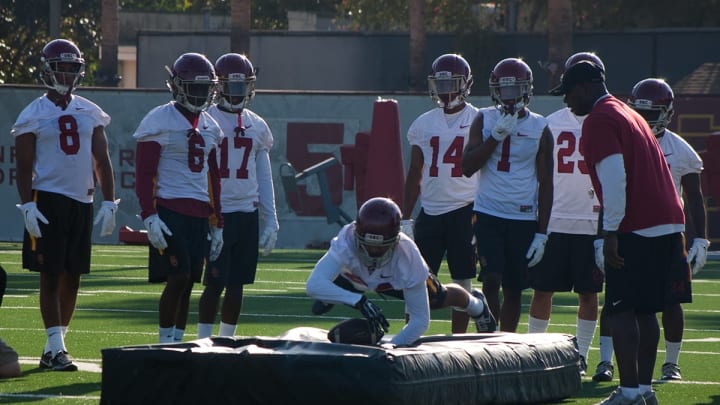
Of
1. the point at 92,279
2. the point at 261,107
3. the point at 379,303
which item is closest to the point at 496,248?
the point at 379,303

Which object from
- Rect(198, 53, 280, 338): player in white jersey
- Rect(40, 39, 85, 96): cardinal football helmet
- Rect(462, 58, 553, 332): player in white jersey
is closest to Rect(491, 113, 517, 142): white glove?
Rect(462, 58, 553, 332): player in white jersey

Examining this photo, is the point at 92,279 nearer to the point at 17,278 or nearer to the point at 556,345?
the point at 17,278

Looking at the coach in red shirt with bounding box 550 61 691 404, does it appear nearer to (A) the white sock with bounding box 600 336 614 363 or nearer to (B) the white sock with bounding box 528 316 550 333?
(A) the white sock with bounding box 600 336 614 363

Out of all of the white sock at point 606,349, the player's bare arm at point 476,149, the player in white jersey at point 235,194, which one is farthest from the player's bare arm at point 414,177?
the white sock at point 606,349

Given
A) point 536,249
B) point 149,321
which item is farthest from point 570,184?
point 149,321

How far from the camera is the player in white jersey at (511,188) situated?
9375mm

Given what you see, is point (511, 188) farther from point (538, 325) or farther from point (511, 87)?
point (538, 325)

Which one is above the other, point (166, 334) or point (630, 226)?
point (630, 226)

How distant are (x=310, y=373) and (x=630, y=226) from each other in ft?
6.42

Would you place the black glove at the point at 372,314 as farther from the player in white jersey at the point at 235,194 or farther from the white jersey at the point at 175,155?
the player in white jersey at the point at 235,194

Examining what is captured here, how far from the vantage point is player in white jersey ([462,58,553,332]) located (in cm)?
938

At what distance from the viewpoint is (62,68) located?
9344 millimetres

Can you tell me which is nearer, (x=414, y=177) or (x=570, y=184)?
(x=570, y=184)

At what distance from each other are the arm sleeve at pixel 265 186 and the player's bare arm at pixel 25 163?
151 centimetres
